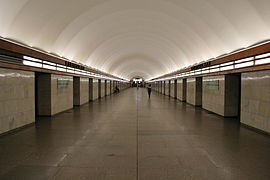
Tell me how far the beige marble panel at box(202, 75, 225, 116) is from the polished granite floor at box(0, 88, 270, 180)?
310 cm

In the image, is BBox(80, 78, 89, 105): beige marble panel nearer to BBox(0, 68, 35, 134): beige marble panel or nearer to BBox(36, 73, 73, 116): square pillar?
BBox(36, 73, 73, 116): square pillar

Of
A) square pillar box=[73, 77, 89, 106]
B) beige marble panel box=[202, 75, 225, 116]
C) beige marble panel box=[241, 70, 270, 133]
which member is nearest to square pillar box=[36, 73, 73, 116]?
square pillar box=[73, 77, 89, 106]

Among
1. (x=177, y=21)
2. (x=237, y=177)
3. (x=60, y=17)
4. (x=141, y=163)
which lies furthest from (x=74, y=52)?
(x=237, y=177)

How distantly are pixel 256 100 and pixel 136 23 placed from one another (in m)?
9.04

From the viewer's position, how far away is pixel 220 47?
991 centimetres

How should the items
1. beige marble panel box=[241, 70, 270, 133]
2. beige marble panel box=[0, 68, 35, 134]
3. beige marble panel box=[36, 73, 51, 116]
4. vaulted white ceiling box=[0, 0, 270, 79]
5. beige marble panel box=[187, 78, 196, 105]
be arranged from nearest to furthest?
beige marble panel box=[0, 68, 35, 134], beige marble panel box=[241, 70, 270, 133], vaulted white ceiling box=[0, 0, 270, 79], beige marble panel box=[36, 73, 51, 116], beige marble panel box=[187, 78, 196, 105]

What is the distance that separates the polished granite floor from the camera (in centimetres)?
346

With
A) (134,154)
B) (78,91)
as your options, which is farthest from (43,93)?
(134,154)

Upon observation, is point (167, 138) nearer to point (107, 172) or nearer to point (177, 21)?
point (107, 172)

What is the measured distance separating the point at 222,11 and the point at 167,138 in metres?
5.48

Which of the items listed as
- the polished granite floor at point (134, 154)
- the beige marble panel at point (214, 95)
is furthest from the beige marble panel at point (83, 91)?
the beige marble panel at point (214, 95)

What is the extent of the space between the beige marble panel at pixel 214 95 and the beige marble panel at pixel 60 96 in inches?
327

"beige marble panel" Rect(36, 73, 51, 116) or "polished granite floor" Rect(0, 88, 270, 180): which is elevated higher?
"beige marble panel" Rect(36, 73, 51, 116)

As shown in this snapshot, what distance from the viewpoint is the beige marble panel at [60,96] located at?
31.5ft
